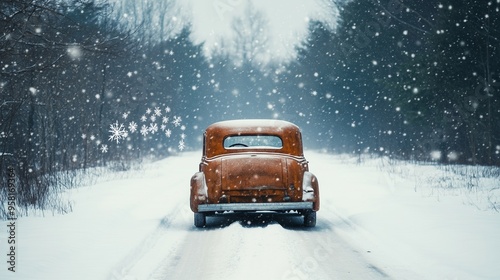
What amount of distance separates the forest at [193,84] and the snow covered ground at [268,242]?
2.43 meters

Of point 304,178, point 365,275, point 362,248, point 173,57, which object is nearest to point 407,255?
point 362,248

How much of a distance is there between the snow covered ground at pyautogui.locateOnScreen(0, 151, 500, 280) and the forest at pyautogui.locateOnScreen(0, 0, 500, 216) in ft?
7.98

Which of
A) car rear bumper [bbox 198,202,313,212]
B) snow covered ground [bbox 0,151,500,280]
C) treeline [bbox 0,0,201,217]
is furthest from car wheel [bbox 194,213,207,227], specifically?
treeline [bbox 0,0,201,217]

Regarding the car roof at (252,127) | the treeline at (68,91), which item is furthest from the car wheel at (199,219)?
the treeline at (68,91)

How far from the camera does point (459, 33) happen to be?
22078 millimetres

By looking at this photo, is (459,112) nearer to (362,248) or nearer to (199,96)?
(362,248)

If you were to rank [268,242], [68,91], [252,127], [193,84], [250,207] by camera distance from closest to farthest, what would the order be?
1. [268,242]
2. [250,207]
3. [252,127]
4. [68,91]
5. [193,84]

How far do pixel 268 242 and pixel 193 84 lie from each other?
5584cm

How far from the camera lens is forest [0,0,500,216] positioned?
11023mm

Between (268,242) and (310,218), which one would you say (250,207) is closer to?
(310,218)

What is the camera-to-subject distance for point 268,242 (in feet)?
23.0

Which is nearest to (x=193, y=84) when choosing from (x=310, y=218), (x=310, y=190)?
(x=310, y=218)

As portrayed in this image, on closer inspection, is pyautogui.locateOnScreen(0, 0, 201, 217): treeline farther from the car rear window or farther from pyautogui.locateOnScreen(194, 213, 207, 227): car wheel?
pyautogui.locateOnScreen(194, 213, 207, 227): car wheel

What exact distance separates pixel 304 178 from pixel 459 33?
16662mm
